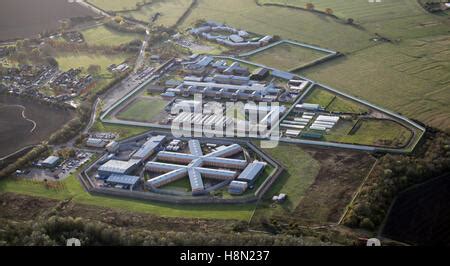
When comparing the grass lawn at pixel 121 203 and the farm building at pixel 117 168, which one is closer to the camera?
the grass lawn at pixel 121 203

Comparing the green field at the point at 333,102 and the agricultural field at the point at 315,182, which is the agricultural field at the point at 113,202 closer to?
the agricultural field at the point at 315,182

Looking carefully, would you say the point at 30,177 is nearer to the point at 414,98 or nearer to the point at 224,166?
the point at 224,166

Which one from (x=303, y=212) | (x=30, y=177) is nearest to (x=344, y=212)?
(x=303, y=212)

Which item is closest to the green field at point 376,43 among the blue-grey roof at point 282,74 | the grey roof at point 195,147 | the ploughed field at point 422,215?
the blue-grey roof at point 282,74

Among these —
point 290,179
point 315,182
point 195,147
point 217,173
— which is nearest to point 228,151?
point 195,147

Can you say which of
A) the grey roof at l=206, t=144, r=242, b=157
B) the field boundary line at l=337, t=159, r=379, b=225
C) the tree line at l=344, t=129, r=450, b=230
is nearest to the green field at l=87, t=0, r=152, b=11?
the grey roof at l=206, t=144, r=242, b=157

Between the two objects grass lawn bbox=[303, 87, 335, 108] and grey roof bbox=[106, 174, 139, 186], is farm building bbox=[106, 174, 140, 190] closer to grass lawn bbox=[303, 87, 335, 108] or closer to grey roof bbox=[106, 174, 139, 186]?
grey roof bbox=[106, 174, 139, 186]
